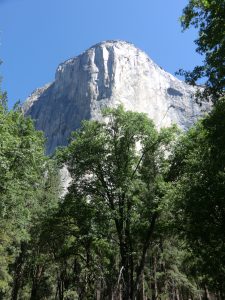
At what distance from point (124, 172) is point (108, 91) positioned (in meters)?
150

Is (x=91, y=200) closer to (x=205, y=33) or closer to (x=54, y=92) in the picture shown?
(x=205, y=33)

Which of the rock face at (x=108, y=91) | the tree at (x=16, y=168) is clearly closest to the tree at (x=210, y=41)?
the tree at (x=16, y=168)

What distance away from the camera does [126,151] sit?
2069 cm

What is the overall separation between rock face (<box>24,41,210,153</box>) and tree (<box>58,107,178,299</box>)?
13649 cm

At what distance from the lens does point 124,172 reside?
2006 centimetres

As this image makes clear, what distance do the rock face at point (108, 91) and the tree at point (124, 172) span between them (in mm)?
136495

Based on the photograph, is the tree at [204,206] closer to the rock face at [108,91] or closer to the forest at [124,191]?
the forest at [124,191]

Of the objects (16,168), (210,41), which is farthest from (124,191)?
(210,41)

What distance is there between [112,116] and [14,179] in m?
6.86

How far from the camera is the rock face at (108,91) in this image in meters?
169

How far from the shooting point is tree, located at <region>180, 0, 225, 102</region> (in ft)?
33.9

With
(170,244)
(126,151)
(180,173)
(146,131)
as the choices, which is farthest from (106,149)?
(170,244)

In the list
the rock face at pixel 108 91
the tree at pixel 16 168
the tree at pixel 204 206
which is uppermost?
the rock face at pixel 108 91

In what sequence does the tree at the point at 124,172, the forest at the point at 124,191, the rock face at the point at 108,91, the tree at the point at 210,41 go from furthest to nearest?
the rock face at the point at 108,91 → the tree at the point at 124,172 → the forest at the point at 124,191 → the tree at the point at 210,41
